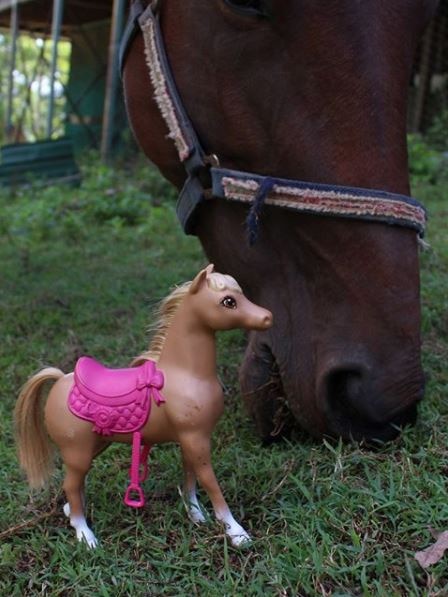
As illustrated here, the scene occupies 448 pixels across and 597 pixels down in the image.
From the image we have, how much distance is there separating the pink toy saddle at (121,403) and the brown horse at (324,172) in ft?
0.97

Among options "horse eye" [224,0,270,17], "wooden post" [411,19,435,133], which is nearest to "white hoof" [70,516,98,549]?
"horse eye" [224,0,270,17]

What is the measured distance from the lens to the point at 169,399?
4.07 ft

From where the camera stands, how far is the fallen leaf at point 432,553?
1080mm

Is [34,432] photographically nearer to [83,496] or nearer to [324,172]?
[83,496]

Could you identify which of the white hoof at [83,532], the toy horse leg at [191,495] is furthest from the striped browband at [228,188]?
the white hoof at [83,532]

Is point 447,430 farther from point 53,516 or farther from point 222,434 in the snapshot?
point 53,516

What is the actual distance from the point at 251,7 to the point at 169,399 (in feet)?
2.52

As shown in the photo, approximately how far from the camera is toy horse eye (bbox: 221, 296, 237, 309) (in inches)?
47.8

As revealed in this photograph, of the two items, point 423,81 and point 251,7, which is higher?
point 251,7

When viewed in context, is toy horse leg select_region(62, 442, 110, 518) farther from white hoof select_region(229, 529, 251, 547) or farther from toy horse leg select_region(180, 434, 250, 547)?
white hoof select_region(229, 529, 251, 547)

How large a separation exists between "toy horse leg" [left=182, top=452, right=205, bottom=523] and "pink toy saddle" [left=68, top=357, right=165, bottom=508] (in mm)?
93

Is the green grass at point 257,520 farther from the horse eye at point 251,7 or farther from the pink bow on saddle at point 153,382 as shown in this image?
the horse eye at point 251,7

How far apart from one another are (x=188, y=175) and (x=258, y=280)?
0.95ft

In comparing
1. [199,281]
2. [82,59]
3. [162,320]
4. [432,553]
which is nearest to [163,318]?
[162,320]
